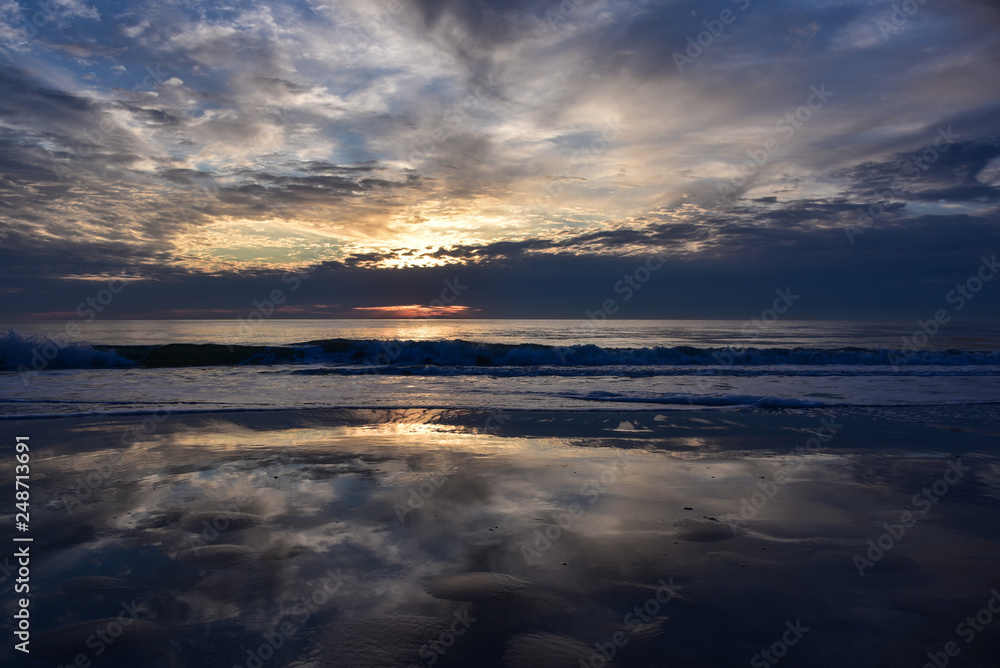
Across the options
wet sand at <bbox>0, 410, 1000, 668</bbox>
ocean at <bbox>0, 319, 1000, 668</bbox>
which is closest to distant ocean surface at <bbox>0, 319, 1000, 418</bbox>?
ocean at <bbox>0, 319, 1000, 668</bbox>

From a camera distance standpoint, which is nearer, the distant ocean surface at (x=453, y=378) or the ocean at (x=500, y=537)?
the ocean at (x=500, y=537)

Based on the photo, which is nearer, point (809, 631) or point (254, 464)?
point (809, 631)

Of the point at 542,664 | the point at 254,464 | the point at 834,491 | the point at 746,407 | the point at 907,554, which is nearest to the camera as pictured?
the point at 542,664

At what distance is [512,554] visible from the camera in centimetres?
429

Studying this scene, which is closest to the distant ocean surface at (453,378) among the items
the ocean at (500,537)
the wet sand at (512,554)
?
the ocean at (500,537)

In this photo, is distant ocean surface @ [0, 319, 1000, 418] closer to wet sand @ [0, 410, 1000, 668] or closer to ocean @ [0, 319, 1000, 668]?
ocean @ [0, 319, 1000, 668]

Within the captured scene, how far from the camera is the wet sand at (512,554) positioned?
3078mm

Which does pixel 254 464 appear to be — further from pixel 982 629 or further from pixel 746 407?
pixel 746 407

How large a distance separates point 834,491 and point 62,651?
22.8 ft

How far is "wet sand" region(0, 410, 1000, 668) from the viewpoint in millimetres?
3078

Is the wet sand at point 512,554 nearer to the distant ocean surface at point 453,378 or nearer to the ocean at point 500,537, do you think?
the ocean at point 500,537

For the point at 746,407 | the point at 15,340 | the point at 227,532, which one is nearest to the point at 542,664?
the point at 227,532

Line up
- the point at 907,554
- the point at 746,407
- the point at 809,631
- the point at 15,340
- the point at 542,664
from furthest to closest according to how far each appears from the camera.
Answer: the point at 15,340
the point at 746,407
the point at 907,554
the point at 809,631
the point at 542,664

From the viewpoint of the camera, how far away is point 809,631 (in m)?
3.21
